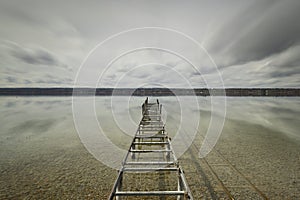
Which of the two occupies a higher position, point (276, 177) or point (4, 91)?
point (4, 91)

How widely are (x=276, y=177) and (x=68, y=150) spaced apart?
38.9ft

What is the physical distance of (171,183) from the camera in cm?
661

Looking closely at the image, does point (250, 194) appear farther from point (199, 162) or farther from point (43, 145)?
point (43, 145)

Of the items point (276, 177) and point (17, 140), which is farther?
point (17, 140)

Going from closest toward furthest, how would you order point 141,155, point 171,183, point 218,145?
point 171,183, point 141,155, point 218,145

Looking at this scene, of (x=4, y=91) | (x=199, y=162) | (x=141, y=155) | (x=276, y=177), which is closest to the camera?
(x=276, y=177)

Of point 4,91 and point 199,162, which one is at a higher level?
point 4,91

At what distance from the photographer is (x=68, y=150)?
10922 millimetres

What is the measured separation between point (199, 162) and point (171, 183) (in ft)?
8.83

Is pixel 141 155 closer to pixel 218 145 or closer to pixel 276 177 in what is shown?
pixel 218 145

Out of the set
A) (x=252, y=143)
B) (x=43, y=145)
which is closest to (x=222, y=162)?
(x=252, y=143)

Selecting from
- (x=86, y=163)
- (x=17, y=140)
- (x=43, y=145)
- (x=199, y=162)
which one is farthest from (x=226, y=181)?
(x=17, y=140)

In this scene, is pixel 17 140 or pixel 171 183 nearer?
pixel 171 183

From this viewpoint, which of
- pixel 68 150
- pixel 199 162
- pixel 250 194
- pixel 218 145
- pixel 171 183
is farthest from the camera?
pixel 218 145
